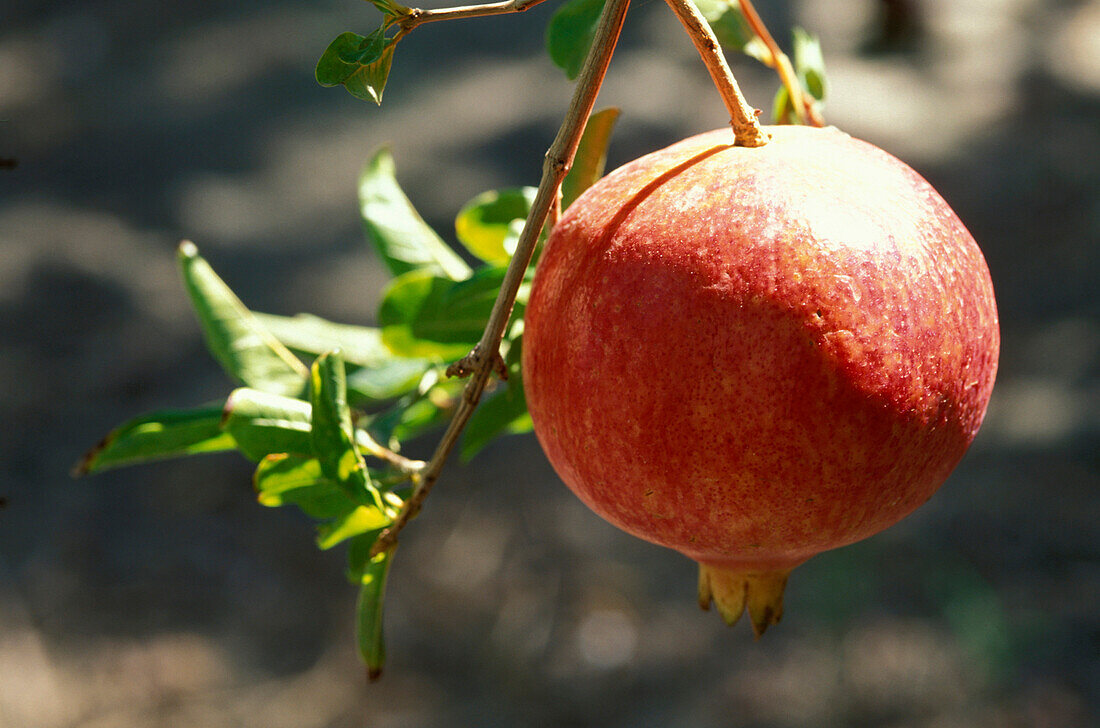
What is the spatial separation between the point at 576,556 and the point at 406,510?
2.17 m

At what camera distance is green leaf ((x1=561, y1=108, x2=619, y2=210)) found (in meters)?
0.88

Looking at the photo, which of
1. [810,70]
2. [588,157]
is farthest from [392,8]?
[810,70]

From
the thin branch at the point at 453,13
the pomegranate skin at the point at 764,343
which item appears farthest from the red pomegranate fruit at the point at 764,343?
the thin branch at the point at 453,13

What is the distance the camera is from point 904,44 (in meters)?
3.40

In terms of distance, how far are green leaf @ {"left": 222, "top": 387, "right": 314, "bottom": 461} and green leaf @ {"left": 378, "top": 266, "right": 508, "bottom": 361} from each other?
0.17 meters

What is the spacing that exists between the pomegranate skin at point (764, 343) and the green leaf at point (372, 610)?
0.79ft

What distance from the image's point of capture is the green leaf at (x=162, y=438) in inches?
34.0

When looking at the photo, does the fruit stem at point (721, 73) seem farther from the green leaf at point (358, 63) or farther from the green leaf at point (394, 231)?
the green leaf at point (394, 231)

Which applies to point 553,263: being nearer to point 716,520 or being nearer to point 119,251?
point 716,520

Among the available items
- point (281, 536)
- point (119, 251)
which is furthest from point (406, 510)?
point (119, 251)

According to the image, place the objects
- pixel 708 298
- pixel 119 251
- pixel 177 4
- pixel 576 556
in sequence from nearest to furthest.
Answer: pixel 708 298 < pixel 576 556 < pixel 119 251 < pixel 177 4

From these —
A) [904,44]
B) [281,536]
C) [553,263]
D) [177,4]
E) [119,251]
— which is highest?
[553,263]

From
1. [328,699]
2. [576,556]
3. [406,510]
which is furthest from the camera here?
[576,556]

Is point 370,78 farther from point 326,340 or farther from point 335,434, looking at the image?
point 326,340
